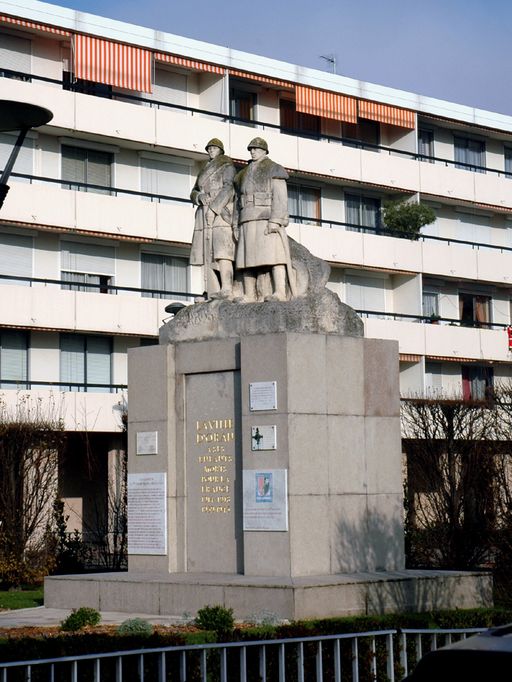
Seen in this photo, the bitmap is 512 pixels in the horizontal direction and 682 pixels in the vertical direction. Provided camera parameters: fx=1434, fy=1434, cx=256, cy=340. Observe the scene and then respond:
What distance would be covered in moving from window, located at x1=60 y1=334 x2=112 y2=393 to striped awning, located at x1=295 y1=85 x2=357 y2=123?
12114 mm

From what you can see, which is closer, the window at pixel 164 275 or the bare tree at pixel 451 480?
the bare tree at pixel 451 480

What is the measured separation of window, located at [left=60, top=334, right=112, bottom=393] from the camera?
45.0m

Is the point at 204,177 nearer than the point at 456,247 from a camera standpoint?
Yes

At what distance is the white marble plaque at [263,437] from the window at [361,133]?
33834mm

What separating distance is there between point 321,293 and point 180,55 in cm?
2692

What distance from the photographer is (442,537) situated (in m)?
32.8

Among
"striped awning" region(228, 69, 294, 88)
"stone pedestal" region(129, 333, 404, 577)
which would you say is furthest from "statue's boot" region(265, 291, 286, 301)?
"striped awning" region(228, 69, 294, 88)

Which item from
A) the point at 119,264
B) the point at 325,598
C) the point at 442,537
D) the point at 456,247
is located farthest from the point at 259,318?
the point at 456,247

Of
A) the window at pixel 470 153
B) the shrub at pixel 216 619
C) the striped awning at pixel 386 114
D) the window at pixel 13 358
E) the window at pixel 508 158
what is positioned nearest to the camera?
the shrub at pixel 216 619

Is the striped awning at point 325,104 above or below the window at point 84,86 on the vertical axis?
above

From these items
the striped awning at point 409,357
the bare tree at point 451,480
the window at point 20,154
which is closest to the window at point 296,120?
the striped awning at point 409,357

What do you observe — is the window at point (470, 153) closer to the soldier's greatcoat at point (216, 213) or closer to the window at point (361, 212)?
the window at point (361, 212)

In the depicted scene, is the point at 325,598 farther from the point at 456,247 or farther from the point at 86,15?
the point at 456,247

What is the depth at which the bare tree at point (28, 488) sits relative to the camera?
105ft
